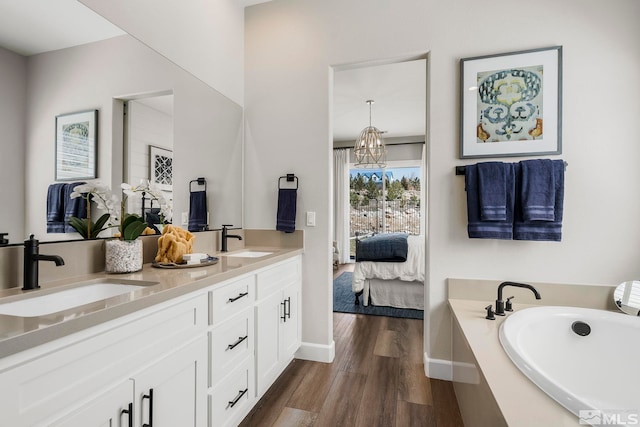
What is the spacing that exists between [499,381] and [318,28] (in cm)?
252

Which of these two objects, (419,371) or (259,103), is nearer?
(419,371)

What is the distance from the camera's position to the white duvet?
3.53 meters

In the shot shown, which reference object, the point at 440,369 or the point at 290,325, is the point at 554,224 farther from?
the point at 290,325

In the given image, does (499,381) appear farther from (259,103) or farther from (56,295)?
(259,103)

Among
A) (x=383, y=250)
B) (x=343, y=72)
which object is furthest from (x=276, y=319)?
(x=343, y=72)

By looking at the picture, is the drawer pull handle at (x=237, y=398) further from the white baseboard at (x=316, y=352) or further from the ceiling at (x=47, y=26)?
the ceiling at (x=47, y=26)

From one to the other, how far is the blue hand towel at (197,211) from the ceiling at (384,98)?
1.65 m

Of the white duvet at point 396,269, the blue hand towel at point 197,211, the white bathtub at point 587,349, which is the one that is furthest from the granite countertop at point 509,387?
the white duvet at point 396,269

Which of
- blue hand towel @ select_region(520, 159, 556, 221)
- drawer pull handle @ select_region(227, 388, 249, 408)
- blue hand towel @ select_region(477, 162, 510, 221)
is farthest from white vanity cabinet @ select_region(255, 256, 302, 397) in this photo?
blue hand towel @ select_region(520, 159, 556, 221)

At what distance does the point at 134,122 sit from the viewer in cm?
161

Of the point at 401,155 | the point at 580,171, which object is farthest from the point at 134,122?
the point at 401,155

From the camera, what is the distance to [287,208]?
2.41 meters

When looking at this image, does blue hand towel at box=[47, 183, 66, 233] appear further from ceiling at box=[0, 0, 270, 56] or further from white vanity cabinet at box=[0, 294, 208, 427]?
white vanity cabinet at box=[0, 294, 208, 427]

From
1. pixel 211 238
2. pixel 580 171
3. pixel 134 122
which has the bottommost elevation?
pixel 211 238
